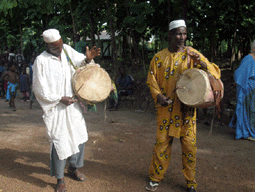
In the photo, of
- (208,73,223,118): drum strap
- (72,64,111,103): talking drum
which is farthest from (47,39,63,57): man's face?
(208,73,223,118): drum strap

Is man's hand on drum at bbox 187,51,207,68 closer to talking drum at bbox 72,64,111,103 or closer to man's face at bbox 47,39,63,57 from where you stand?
talking drum at bbox 72,64,111,103

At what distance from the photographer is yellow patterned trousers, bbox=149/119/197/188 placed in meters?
3.01

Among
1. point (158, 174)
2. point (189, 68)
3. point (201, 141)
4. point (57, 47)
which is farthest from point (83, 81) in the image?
point (201, 141)

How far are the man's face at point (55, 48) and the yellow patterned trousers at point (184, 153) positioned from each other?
154cm

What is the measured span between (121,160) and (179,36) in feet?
7.22

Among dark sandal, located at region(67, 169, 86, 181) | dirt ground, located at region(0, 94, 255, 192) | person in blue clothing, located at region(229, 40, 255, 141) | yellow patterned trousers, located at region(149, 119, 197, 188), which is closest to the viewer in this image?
yellow patterned trousers, located at region(149, 119, 197, 188)

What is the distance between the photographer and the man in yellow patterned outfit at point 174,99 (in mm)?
2953

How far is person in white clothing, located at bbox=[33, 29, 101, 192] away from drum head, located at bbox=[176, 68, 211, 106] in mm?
1137

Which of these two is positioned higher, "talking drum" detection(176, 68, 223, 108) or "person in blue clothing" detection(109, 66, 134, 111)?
"talking drum" detection(176, 68, 223, 108)

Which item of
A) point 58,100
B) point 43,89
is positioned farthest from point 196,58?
point 43,89

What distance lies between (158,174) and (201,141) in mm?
2236

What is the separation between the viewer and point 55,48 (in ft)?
10.2

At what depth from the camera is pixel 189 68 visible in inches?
116

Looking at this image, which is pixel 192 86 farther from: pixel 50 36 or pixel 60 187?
pixel 60 187
